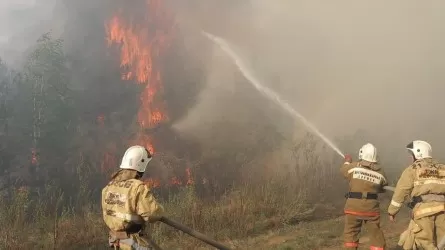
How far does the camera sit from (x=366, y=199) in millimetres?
7086

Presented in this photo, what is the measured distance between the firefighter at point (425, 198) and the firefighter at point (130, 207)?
4.09 m

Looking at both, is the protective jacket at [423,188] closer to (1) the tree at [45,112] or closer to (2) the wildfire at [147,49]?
(1) the tree at [45,112]

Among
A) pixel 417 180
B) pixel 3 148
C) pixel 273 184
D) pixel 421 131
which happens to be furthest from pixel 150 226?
pixel 421 131

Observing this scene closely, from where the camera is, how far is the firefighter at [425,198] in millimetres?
5816

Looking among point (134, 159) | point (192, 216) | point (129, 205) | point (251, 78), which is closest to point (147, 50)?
point (251, 78)

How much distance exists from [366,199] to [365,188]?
21cm

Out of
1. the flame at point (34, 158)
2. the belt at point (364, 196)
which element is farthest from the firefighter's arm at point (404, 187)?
the flame at point (34, 158)

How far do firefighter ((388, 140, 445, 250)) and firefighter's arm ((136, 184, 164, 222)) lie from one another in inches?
158

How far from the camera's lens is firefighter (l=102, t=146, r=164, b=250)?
418 cm

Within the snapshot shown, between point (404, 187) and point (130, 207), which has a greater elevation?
point (404, 187)

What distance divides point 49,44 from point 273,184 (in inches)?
450

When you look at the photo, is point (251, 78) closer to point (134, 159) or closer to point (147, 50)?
point (147, 50)

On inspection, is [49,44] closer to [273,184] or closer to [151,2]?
[151,2]

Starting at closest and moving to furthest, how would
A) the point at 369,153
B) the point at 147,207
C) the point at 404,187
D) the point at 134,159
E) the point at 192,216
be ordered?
the point at 147,207, the point at 134,159, the point at 404,187, the point at 369,153, the point at 192,216
